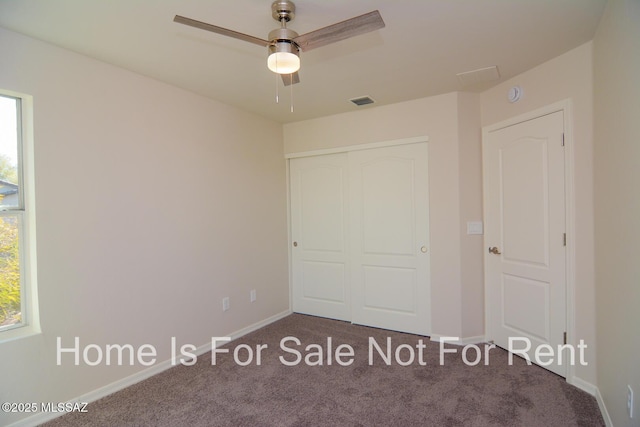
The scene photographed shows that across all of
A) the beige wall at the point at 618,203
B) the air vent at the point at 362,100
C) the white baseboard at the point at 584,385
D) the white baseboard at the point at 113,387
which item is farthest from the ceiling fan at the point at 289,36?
the white baseboard at the point at 584,385

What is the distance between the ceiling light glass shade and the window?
168cm

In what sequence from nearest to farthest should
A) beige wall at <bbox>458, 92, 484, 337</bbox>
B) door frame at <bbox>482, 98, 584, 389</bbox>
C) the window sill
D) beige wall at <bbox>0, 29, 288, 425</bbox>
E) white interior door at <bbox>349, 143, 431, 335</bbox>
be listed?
1. the window sill
2. beige wall at <bbox>0, 29, 288, 425</bbox>
3. door frame at <bbox>482, 98, 584, 389</bbox>
4. beige wall at <bbox>458, 92, 484, 337</bbox>
5. white interior door at <bbox>349, 143, 431, 335</bbox>

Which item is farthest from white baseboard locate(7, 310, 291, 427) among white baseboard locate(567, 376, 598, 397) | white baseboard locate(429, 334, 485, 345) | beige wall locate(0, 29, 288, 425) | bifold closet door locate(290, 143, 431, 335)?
white baseboard locate(567, 376, 598, 397)

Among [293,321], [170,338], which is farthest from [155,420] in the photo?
[293,321]

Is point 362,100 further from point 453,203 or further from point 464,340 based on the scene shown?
point 464,340

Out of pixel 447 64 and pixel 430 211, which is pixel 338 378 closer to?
pixel 430 211

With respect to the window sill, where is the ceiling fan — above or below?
above

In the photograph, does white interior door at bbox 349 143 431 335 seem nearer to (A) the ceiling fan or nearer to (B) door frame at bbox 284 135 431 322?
(B) door frame at bbox 284 135 431 322

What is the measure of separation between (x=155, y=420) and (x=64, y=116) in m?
2.12

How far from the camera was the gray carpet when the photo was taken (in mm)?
2123

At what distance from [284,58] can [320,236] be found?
2.72 m

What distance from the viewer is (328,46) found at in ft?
7.59

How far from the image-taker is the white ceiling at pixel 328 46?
185 centimetres

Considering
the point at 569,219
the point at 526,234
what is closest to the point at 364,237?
the point at 526,234
